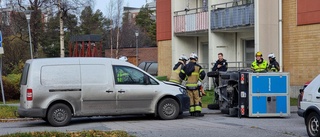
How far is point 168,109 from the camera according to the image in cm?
1616

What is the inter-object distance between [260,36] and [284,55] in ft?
4.64

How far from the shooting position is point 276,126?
1441 cm

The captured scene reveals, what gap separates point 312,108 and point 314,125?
0.35m

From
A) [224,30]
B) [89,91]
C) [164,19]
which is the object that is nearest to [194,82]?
[89,91]

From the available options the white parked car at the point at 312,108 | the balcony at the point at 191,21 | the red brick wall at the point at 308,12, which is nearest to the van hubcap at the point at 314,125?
the white parked car at the point at 312,108

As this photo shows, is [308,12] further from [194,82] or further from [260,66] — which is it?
[194,82]

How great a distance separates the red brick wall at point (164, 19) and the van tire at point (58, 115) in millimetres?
19110

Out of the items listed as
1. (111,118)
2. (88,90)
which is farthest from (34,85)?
(111,118)

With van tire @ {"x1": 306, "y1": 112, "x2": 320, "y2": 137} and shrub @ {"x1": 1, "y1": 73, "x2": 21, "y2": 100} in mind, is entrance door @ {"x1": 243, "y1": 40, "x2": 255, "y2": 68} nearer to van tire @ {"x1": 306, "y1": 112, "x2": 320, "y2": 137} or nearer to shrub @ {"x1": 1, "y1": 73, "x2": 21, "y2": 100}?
shrub @ {"x1": 1, "y1": 73, "x2": 21, "y2": 100}

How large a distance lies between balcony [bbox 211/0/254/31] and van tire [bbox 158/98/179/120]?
35.0ft

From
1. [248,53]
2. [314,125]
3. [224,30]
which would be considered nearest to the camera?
[314,125]

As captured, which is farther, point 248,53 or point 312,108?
point 248,53

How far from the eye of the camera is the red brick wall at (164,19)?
33.8 metres

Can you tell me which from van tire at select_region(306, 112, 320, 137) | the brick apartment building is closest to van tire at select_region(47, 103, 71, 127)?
van tire at select_region(306, 112, 320, 137)
